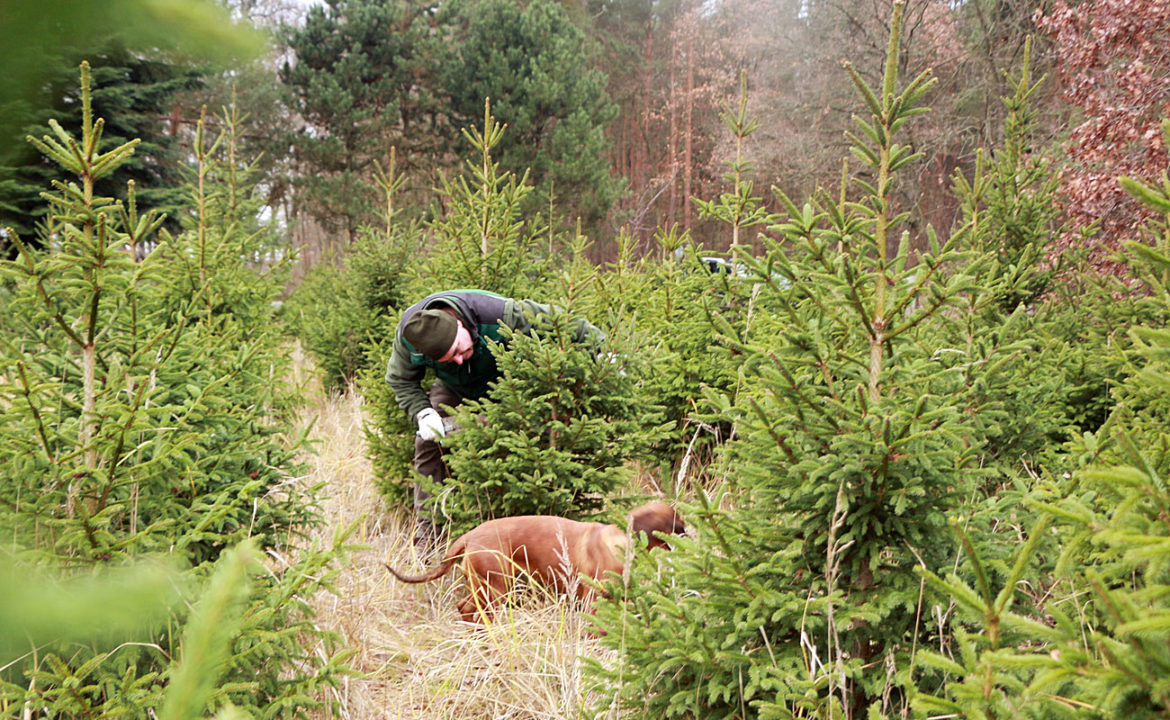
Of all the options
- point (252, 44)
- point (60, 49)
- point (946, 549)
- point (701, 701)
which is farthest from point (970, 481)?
point (60, 49)

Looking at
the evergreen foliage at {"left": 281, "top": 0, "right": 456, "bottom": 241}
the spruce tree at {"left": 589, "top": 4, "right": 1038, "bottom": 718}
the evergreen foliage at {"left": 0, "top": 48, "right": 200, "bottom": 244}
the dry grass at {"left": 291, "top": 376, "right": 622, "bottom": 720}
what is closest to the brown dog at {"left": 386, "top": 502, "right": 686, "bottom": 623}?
the dry grass at {"left": 291, "top": 376, "right": 622, "bottom": 720}

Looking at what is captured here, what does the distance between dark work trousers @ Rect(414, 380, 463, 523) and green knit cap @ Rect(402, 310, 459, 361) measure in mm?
590

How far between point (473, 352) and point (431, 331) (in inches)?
17.2

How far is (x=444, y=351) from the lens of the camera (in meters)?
4.12

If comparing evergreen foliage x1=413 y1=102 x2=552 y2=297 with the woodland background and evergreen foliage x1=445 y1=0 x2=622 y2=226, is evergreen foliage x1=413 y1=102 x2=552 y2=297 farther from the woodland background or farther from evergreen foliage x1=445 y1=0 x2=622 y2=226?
evergreen foliage x1=445 y1=0 x2=622 y2=226

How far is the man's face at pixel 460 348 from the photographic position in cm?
416

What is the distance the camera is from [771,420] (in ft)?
6.52

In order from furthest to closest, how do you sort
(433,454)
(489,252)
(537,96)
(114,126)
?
(537,96) < (114,126) < (489,252) < (433,454)

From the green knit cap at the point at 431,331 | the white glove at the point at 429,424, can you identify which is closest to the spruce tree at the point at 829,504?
the green knit cap at the point at 431,331

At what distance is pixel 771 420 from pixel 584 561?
5.37 ft

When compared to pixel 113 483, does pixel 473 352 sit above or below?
above

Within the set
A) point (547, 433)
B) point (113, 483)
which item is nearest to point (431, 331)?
point (547, 433)

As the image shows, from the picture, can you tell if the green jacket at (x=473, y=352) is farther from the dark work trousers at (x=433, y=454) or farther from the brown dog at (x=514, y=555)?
the brown dog at (x=514, y=555)

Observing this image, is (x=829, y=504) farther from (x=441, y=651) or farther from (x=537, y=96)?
(x=537, y=96)
